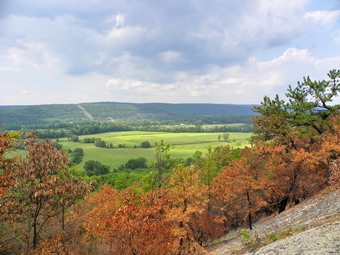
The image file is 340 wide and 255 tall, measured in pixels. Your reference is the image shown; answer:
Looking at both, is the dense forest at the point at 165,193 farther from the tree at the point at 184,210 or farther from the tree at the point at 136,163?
the tree at the point at 136,163

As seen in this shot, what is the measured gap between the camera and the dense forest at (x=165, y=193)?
16.8m

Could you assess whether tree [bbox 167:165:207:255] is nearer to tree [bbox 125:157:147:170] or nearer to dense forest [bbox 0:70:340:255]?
dense forest [bbox 0:70:340:255]

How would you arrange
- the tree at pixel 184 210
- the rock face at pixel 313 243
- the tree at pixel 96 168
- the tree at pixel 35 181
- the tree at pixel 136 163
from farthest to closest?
the tree at pixel 136 163, the tree at pixel 96 168, the tree at pixel 184 210, the tree at pixel 35 181, the rock face at pixel 313 243

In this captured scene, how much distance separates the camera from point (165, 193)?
3086 centimetres

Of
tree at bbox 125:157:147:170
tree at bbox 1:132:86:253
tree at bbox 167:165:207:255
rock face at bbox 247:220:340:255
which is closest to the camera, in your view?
rock face at bbox 247:220:340:255

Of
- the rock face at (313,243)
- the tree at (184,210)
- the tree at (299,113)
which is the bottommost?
the tree at (184,210)

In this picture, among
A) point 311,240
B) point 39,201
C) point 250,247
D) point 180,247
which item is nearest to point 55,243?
point 39,201

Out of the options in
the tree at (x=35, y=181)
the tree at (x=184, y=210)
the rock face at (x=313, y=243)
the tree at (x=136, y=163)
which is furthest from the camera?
the tree at (x=136, y=163)

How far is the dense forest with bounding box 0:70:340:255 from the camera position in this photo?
1683 centimetres

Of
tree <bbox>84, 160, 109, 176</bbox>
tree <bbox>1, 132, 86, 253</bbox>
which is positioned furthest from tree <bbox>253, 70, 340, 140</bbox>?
tree <bbox>84, 160, 109, 176</bbox>

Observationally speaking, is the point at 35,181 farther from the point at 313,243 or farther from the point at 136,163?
the point at 136,163

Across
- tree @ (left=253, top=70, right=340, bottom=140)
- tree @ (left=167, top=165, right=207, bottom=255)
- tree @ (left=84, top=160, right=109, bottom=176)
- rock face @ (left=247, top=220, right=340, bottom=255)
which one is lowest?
tree @ (left=84, top=160, right=109, bottom=176)

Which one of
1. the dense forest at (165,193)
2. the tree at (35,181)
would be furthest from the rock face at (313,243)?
the tree at (35,181)

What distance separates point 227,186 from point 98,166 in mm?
90573
